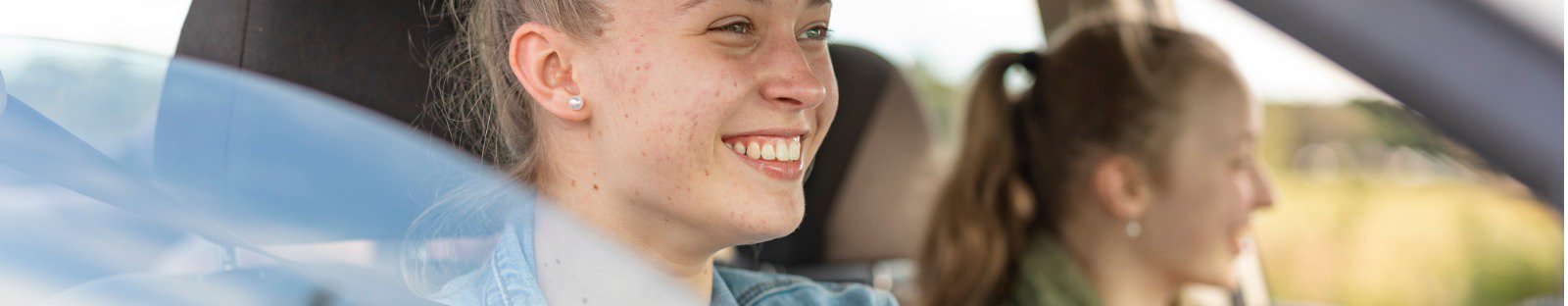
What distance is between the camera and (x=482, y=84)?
61.1 inches

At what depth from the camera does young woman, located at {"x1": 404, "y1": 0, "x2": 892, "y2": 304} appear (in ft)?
4.43

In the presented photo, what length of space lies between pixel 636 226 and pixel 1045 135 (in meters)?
1.43

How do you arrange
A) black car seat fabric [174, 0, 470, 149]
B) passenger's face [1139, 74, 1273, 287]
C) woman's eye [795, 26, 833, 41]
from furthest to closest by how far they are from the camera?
passenger's face [1139, 74, 1273, 287] < woman's eye [795, 26, 833, 41] < black car seat fabric [174, 0, 470, 149]

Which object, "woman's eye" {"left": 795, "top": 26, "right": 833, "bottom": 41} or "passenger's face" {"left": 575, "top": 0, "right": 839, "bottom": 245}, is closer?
"passenger's face" {"left": 575, "top": 0, "right": 839, "bottom": 245}

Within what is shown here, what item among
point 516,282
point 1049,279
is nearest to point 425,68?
point 516,282

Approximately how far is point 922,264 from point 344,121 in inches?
62.9

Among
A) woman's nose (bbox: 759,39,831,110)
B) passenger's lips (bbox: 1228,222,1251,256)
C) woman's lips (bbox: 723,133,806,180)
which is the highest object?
woman's nose (bbox: 759,39,831,110)

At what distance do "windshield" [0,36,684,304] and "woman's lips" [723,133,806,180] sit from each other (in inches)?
11.4

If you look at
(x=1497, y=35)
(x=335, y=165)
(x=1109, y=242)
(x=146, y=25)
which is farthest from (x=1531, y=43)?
(x=1109, y=242)

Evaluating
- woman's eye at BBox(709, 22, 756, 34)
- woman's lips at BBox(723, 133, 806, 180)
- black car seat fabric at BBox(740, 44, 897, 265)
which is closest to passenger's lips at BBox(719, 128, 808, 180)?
woman's lips at BBox(723, 133, 806, 180)

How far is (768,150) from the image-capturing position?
1.39 metres

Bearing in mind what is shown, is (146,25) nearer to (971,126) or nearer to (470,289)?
(470,289)

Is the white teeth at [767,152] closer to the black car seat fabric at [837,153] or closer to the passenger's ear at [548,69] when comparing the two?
the passenger's ear at [548,69]

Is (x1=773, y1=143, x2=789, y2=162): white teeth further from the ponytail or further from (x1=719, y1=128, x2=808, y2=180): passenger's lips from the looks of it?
the ponytail
